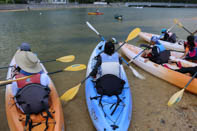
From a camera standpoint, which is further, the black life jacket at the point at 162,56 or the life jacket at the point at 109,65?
the black life jacket at the point at 162,56

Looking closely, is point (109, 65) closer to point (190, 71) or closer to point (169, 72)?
point (169, 72)

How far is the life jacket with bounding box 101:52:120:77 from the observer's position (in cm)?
342

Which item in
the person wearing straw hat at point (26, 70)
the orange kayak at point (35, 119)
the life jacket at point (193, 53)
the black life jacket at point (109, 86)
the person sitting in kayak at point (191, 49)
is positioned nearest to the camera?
the orange kayak at point (35, 119)

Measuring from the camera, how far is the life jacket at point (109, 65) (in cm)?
342

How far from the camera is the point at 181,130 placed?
3.05 m

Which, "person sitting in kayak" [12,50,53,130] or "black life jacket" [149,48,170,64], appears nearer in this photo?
"person sitting in kayak" [12,50,53,130]

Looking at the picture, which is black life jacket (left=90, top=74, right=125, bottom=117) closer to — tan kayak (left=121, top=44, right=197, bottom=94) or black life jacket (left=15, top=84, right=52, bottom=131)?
black life jacket (left=15, top=84, right=52, bottom=131)

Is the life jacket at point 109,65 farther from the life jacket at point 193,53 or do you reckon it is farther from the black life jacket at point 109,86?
the life jacket at point 193,53

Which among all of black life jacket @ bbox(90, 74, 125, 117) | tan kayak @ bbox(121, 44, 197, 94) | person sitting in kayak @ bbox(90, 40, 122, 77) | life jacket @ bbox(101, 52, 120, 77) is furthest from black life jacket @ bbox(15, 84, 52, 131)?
tan kayak @ bbox(121, 44, 197, 94)

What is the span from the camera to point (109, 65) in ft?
11.2

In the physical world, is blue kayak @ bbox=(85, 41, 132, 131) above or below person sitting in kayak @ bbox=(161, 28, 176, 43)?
below

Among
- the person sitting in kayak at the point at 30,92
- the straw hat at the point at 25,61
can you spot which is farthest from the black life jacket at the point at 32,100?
the straw hat at the point at 25,61

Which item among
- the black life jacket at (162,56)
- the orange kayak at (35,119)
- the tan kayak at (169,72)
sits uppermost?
the black life jacket at (162,56)

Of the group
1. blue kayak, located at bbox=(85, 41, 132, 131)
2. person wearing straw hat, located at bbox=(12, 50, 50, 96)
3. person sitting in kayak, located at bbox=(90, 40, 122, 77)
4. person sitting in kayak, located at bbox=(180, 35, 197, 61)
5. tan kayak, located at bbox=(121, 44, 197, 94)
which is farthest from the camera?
person sitting in kayak, located at bbox=(180, 35, 197, 61)
